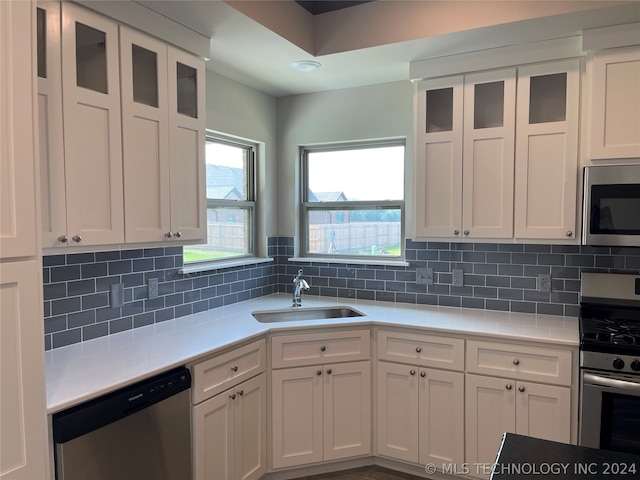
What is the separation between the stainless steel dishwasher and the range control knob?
1938mm

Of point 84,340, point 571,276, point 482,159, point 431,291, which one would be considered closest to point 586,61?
point 482,159

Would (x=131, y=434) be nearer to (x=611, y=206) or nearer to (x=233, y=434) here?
(x=233, y=434)

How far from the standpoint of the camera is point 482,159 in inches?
105

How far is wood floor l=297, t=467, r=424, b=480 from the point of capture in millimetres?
2686

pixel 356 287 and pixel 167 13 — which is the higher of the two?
pixel 167 13

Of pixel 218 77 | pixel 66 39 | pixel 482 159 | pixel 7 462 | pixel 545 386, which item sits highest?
pixel 218 77

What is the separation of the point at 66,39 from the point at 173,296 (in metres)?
1.48

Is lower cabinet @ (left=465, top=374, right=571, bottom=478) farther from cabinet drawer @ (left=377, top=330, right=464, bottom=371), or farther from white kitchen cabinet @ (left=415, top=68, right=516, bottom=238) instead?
white kitchen cabinet @ (left=415, top=68, right=516, bottom=238)

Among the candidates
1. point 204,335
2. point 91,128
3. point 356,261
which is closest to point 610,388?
point 356,261

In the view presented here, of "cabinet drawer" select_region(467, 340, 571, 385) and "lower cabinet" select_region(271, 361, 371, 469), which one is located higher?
"cabinet drawer" select_region(467, 340, 571, 385)

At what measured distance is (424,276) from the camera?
10.3 feet

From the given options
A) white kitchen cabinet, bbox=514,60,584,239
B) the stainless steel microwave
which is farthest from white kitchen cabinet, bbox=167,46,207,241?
the stainless steel microwave

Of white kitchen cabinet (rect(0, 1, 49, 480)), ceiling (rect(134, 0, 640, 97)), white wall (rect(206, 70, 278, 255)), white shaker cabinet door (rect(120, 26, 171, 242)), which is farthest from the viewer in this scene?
white wall (rect(206, 70, 278, 255))

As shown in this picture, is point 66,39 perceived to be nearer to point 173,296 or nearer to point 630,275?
point 173,296
